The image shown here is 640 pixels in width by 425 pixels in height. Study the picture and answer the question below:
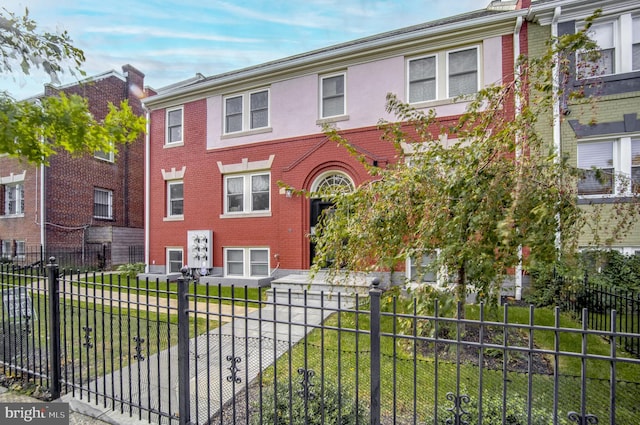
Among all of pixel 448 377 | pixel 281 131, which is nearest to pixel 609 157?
pixel 448 377

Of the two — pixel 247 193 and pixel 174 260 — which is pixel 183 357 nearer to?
pixel 247 193

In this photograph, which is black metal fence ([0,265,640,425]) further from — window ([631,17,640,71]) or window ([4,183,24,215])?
window ([4,183,24,215])

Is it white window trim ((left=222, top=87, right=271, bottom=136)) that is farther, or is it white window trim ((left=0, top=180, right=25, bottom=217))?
white window trim ((left=0, top=180, right=25, bottom=217))

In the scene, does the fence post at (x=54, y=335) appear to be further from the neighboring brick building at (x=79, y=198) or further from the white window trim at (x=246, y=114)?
the neighboring brick building at (x=79, y=198)

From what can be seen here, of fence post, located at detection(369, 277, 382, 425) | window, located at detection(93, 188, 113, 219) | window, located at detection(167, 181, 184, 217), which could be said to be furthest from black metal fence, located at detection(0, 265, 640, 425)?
window, located at detection(93, 188, 113, 219)

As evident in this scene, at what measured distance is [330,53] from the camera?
34.1 ft

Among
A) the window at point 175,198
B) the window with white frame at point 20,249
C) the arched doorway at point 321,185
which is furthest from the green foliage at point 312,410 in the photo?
the window with white frame at point 20,249

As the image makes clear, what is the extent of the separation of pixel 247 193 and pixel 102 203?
34.7ft

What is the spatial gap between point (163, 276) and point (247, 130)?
6.46 meters

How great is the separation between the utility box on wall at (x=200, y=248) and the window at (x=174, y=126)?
13.0 ft

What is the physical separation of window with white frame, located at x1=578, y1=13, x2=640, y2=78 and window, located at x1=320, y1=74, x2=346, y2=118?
256 inches

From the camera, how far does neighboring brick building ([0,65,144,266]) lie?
15.0 meters

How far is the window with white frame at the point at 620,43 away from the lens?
827 centimetres

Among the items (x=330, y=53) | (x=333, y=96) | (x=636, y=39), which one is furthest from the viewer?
(x=333, y=96)
